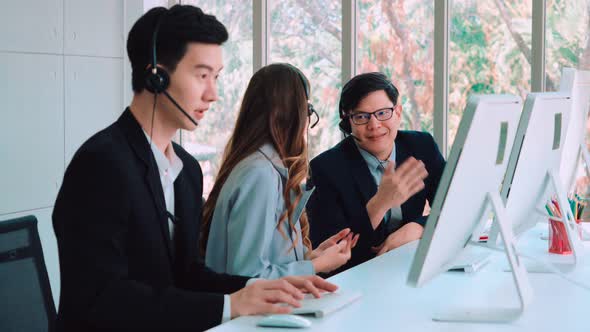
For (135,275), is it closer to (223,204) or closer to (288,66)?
(223,204)

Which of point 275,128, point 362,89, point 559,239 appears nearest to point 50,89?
point 362,89

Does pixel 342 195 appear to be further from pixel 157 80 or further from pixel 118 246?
pixel 118 246

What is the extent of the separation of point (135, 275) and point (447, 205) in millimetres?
725

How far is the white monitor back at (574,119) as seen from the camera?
91.5 inches

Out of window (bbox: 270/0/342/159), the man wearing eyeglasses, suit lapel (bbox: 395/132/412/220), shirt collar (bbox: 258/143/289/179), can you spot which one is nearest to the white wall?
window (bbox: 270/0/342/159)

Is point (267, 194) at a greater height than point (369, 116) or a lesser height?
lesser

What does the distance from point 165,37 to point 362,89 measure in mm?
1175

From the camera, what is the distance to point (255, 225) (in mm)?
1936

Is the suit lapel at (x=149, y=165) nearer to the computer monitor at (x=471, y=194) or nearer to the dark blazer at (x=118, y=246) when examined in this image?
the dark blazer at (x=118, y=246)

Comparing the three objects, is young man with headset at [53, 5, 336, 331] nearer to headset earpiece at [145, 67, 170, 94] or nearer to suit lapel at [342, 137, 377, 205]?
headset earpiece at [145, 67, 170, 94]

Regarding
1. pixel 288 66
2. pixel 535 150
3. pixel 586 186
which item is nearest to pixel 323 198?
pixel 288 66

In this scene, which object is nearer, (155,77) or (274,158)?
(155,77)

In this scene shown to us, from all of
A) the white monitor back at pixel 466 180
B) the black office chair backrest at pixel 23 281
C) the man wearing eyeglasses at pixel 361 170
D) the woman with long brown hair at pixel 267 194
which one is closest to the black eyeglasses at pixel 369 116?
the man wearing eyeglasses at pixel 361 170

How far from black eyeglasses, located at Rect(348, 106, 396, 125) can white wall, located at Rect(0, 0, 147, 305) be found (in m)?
2.09
